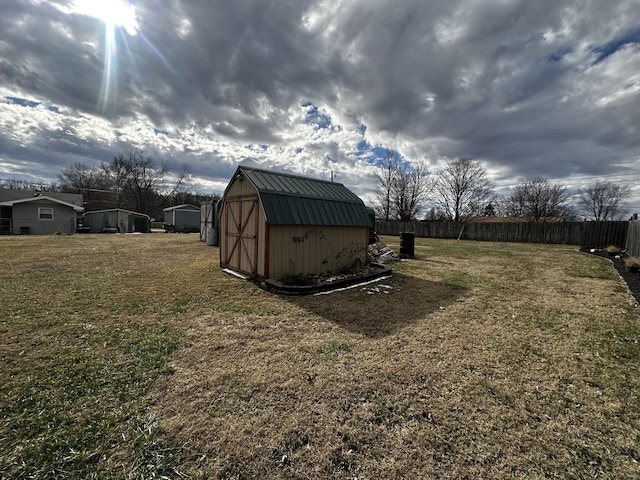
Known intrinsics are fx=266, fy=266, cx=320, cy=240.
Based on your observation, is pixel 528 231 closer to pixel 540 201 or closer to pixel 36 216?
pixel 540 201

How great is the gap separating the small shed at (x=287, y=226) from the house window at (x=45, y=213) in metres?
23.3

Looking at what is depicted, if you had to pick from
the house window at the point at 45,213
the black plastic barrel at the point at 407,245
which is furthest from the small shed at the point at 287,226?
the house window at the point at 45,213

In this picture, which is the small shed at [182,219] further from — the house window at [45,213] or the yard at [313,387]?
the yard at [313,387]

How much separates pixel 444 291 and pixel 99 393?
640 cm

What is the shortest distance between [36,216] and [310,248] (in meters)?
26.7

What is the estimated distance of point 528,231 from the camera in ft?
66.6

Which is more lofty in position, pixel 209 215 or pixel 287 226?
pixel 209 215

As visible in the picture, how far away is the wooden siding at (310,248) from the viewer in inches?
257

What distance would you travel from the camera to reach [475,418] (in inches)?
90.4

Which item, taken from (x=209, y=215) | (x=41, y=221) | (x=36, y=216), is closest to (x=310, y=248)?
(x=209, y=215)

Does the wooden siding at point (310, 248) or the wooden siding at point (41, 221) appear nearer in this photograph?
the wooden siding at point (310, 248)

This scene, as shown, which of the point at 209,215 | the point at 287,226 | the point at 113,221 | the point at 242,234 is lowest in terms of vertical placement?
the point at 113,221

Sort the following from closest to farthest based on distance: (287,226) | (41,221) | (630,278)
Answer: (287,226), (630,278), (41,221)

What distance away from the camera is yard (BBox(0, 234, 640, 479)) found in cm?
188
